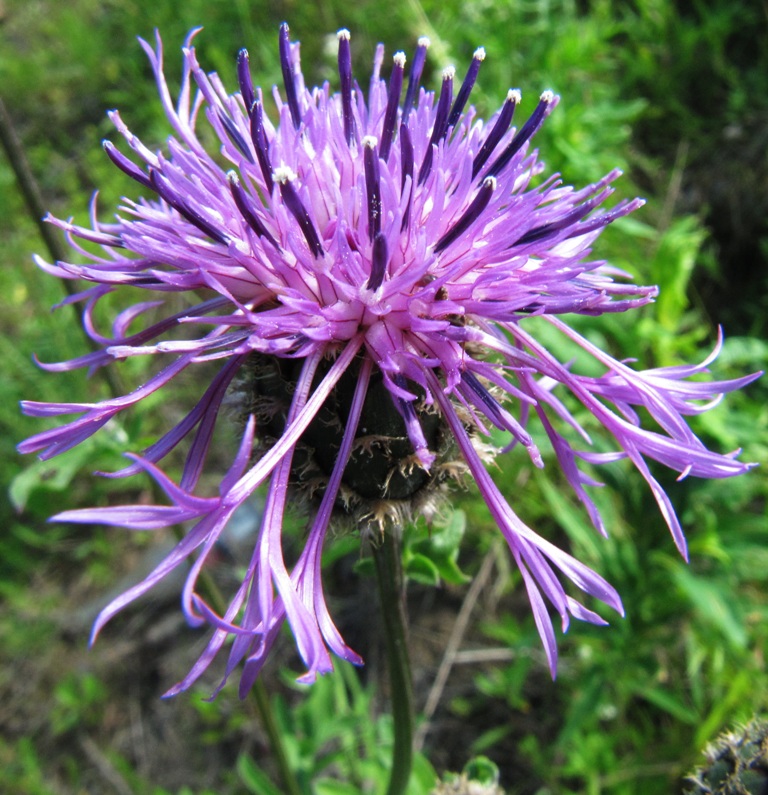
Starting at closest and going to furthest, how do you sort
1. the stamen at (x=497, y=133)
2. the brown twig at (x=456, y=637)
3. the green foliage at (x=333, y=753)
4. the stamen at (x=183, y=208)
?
the stamen at (x=183, y=208) → the stamen at (x=497, y=133) → the green foliage at (x=333, y=753) → the brown twig at (x=456, y=637)

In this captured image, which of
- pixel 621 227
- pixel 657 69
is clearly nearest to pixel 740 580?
pixel 621 227

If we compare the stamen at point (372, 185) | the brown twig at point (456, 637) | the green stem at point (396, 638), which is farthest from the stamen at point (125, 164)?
the brown twig at point (456, 637)

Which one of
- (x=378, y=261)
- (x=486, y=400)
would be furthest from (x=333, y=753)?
(x=378, y=261)

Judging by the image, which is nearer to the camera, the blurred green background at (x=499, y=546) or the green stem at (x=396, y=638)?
the green stem at (x=396, y=638)

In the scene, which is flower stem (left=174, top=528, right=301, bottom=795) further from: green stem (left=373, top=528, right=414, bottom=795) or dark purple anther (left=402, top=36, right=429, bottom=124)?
dark purple anther (left=402, top=36, right=429, bottom=124)

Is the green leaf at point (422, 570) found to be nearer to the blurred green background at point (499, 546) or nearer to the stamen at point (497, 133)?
the blurred green background at point (499, 546)

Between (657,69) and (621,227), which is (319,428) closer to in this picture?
(621,227)

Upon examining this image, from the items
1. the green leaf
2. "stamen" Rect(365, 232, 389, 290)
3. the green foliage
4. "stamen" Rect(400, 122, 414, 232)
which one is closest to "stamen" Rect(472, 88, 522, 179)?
"stamen" Rect(400, 122, 414, 232)

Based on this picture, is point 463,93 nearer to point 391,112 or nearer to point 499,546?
point 391,112
